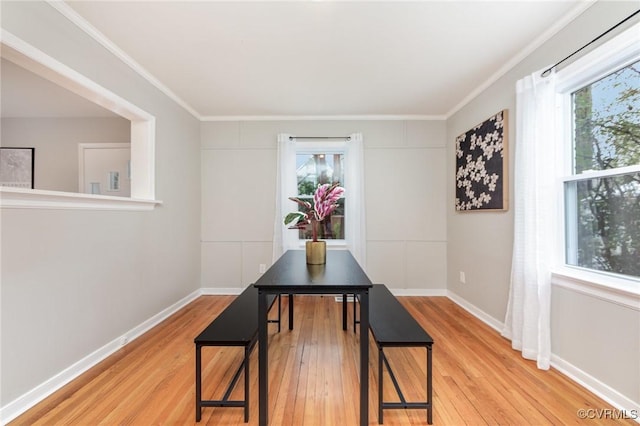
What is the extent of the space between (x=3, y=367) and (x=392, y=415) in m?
2.11

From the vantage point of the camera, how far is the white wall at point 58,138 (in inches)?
132

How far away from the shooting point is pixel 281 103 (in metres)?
3.16

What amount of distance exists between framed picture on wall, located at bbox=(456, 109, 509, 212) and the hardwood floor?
1.29 metres

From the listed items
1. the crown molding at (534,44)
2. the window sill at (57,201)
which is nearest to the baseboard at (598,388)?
the crown molding at (534,44)

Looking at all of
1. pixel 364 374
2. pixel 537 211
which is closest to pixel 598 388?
pixel 537 211

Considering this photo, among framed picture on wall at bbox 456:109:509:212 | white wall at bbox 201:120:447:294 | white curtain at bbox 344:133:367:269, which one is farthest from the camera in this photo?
white wall at bbox 201:120:447:294

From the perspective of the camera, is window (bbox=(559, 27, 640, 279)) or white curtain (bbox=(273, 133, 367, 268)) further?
white curtain (bbox=(273, 133, 367, 268))

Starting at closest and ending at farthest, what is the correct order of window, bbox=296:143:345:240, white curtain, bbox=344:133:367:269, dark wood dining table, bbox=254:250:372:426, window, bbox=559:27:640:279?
1. dark wood dining table, bbox=254:250:372:426
2. window, bbox=559:27:640:279
3. white curtain, bbox=344:133:367:269
4. window, bbox=296:143:345:240

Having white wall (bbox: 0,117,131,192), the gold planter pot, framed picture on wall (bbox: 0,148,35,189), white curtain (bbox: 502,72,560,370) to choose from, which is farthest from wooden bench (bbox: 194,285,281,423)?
framed picture on wall (bbox: 0,148,35,189)

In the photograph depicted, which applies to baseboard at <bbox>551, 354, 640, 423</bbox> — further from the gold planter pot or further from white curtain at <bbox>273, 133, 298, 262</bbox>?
white curtain at <bbox>273, 133, 298, 262</bbox>

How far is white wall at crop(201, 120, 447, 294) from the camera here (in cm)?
358

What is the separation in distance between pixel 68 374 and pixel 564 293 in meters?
3.42

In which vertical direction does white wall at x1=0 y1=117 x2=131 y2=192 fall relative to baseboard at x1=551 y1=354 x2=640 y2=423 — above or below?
above

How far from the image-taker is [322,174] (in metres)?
3.76
